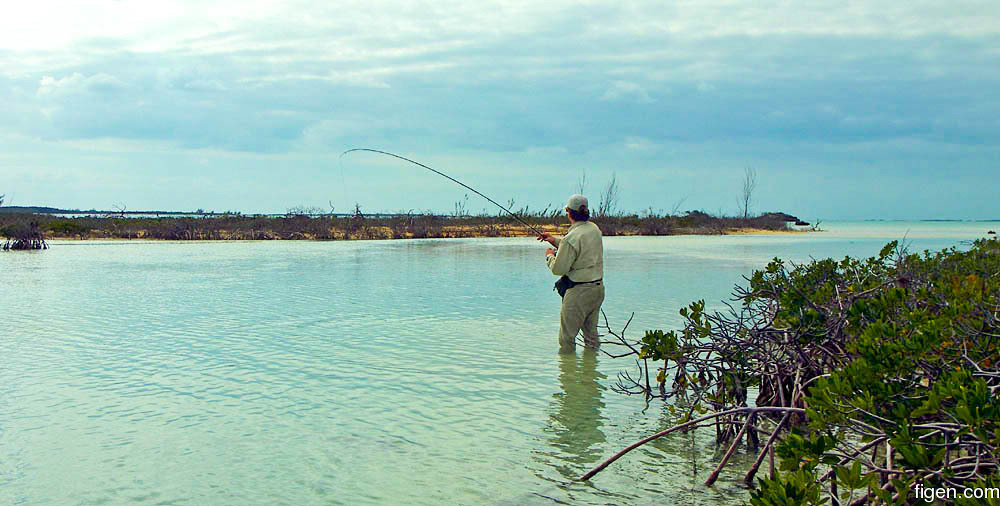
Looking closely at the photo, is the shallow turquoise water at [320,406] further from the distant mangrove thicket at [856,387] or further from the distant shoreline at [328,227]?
the distant shoreline at [328,227]

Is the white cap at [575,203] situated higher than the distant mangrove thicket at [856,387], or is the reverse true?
the white cap at [575,203]

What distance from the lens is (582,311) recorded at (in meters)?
7.95

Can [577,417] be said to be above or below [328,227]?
below

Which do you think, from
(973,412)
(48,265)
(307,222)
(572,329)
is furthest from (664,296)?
(307,222)

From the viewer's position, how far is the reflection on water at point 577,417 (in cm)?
510

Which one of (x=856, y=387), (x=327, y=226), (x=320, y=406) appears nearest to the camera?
(x=856, y=387)

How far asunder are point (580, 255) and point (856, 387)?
4755mm

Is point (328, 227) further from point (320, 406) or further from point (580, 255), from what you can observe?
point (320, 406)

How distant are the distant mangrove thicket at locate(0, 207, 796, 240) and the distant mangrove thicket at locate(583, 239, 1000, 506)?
3035 cm

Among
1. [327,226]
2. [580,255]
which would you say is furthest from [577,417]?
[327,226]

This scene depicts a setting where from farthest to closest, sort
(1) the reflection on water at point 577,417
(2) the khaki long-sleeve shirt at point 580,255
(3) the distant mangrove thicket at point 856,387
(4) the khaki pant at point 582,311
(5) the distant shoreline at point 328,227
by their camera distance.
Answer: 1. (5) the distant shoreline at point 328,227
2. (4) the khaki pant at point 582,311
3. (2) the khaki long-sleeve shirt at point 580,255
4. (1) the reflection on water at point 577,417
5. (3) the distant mangrove thicket at point 856,387

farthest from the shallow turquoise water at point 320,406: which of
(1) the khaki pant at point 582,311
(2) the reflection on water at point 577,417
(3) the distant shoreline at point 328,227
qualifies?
(3) the distant shoreline at point 328,227

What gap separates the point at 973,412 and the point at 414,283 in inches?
597

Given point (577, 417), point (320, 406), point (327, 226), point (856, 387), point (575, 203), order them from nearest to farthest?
point (856, 387) < point (577, 417) < point (320, 406) < point (575, 203) < point (327, 226)
